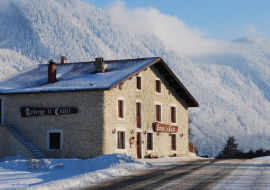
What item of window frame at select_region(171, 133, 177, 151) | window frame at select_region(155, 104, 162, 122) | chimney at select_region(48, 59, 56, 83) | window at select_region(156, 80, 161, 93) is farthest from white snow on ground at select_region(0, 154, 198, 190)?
window frame at select_region(171, 133, 177, 151)

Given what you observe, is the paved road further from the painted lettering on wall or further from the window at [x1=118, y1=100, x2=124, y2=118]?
the window at [x1=118, y1=100, x2=124, y2=118]

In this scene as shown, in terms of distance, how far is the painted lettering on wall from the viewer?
33594 millimetres

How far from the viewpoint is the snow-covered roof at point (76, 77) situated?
33750 millimetres

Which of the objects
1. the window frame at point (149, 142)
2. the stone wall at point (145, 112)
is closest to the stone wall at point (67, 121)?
the stone wall at point (145, 112)

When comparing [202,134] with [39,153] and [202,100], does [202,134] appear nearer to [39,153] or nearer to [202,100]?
[202,100]

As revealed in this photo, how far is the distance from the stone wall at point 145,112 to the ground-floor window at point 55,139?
344 centimetres

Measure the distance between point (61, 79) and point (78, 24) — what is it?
146 m

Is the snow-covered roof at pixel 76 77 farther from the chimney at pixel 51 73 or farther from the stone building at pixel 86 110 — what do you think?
the chimney at pixel 51 73

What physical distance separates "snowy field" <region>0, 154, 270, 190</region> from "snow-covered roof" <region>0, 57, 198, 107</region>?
737 cm

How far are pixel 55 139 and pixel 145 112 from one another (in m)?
7.56

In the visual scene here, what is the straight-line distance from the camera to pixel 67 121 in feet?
111

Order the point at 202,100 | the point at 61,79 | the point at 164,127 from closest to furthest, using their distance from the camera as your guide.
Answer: the point at 61,79
the point at 164,127
the point at 202,100

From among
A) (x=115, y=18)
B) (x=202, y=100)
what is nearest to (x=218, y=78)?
(x=202, y=100)

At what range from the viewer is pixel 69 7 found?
19050 cm
